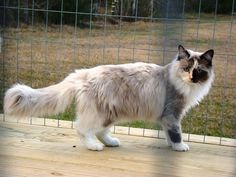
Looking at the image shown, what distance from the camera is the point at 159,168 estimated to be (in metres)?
2.06

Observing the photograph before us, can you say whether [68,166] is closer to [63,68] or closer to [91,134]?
[91,134]

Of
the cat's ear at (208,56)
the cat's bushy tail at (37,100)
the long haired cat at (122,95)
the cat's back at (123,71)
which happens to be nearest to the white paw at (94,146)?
the long haired cat at (122,95)

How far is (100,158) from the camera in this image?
7.18 ft

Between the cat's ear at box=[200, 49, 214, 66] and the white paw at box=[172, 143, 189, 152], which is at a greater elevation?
the cat's ear at box=[200, 49, 214, 66]

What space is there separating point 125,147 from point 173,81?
0.43 metres

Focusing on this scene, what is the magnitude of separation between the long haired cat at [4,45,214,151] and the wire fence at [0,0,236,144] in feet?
0.85

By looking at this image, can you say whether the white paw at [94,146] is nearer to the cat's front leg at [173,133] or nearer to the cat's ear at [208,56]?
the cat's front leg at [173,133]

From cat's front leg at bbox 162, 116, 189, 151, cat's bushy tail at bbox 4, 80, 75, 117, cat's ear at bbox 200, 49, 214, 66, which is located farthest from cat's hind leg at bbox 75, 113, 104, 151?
cat's ear at bbox 200, 49, 214, 66

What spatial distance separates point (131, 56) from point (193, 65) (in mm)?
1188

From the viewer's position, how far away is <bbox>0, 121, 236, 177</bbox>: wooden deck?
1999 mm

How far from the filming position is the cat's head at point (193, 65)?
2385 mm

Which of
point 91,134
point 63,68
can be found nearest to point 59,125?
point 91,134

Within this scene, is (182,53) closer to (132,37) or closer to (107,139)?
(107,139)

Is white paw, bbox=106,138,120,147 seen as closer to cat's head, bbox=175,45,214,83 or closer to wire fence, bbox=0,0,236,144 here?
wire fence, bbox=0,0,236,144
